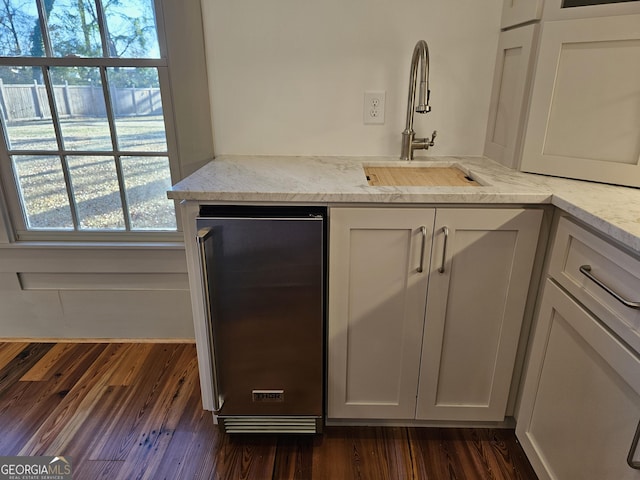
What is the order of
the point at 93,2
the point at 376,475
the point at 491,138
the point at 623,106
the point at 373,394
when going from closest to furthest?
the point at 623,106 < the point at 376,475 < the point at 373,394 < the point at 93,2 < the point at 491,138

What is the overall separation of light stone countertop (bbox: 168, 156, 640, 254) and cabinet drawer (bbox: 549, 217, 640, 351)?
2.3 inches

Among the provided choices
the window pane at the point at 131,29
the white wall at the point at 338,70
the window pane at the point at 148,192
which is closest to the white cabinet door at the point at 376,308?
→ the white wall at the point at 338,70

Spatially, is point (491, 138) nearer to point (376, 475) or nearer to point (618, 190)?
point (618, 190)

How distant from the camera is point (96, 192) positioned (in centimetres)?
188

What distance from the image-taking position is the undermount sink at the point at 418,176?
1468 millimetres

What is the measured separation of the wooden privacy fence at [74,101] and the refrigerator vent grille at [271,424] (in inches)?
51.7

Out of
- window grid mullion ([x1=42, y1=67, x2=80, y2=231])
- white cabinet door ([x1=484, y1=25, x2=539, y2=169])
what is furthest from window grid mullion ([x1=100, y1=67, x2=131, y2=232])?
white cabinet door ([x1=484, y1=25, x2=539, y2=169])

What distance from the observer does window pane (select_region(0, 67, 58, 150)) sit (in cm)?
171

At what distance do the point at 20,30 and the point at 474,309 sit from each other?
208cm

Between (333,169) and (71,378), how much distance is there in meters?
1.51

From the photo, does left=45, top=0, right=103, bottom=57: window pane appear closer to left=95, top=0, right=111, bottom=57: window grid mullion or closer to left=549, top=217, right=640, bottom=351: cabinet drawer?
left=95, top=0, right=111, bottom=57: window grid mullion

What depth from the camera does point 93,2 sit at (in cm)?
162

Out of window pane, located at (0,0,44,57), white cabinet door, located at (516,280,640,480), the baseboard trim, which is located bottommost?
the baseboard trim

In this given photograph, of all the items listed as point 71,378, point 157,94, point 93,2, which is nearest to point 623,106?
point 157,94
